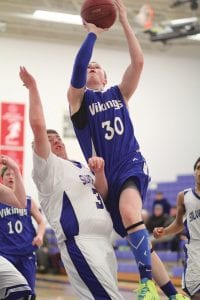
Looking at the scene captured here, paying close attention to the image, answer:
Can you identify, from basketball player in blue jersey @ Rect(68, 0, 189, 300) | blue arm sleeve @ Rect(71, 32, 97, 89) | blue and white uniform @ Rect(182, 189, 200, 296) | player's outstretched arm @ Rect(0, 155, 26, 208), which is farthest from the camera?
blue and white uniform @ Rect(182, 189, 200, 296)

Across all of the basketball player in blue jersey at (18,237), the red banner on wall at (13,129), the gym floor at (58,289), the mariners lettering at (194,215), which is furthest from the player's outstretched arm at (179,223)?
the red banner on wall at (13,129)

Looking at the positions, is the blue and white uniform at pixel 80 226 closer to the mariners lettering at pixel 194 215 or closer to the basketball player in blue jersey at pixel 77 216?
the basketball player in blue jersey at pixel 77 216

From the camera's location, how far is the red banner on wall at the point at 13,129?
52.6ft

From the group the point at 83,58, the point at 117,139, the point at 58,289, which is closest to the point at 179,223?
the point at 117,139

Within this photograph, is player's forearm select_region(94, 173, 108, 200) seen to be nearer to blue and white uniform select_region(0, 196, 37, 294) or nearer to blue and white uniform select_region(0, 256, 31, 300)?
blue and white uniform select_region(0, 256, 31, 300)

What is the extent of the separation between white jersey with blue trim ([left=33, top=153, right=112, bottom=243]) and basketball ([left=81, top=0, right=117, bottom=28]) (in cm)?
96

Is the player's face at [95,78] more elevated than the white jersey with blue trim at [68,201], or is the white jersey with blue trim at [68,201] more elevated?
the player's face at [95,78]

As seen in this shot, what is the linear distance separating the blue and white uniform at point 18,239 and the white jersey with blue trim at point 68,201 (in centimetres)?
220

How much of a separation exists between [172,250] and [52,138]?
9.44 metres

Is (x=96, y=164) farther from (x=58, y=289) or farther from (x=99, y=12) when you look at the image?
(x=58, y=289)

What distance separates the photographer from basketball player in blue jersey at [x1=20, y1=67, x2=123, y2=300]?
3.54m

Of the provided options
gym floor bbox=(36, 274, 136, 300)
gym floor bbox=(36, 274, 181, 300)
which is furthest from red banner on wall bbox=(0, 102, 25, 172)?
gym floor bbox=(36, 274, 136, 300)

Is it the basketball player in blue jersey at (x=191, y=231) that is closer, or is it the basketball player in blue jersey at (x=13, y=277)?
the basketball player in blue jersey at (x=13, y=277)

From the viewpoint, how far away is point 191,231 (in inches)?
219
